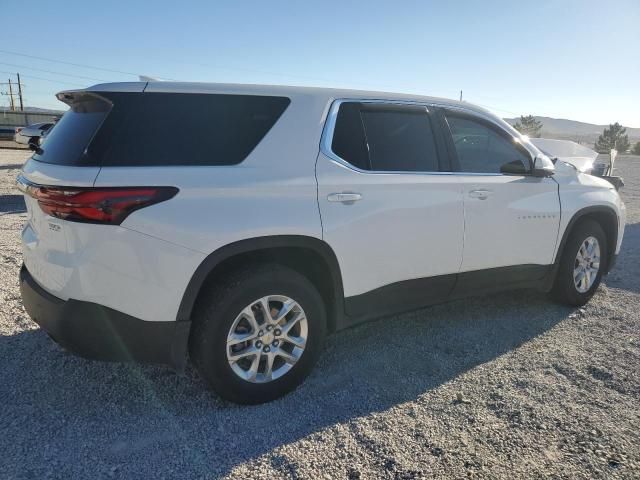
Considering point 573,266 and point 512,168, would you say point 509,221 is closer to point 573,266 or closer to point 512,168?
point 512,168

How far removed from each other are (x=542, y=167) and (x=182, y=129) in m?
2.82

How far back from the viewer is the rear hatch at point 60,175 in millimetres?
2365

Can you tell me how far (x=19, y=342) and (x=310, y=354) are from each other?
2.20 meters

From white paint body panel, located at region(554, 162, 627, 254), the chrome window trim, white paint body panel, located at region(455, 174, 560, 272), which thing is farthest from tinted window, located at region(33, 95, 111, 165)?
white paint body panel, located at region(554, 162, 627, 254)

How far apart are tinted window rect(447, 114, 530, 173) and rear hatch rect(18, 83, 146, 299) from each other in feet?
7.39

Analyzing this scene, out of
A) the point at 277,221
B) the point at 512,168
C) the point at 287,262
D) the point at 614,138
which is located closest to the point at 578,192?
the point at 512,168

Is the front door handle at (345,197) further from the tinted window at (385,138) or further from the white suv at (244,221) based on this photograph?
the tinted window at (385,138)

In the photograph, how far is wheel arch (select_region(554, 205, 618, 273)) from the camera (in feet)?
14.0

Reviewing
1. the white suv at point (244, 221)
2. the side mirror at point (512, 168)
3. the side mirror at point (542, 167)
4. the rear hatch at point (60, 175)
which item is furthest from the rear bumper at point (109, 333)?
the side mirror at point (542, 167)

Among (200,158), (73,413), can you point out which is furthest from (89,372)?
(200,158)

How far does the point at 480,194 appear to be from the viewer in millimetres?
3568

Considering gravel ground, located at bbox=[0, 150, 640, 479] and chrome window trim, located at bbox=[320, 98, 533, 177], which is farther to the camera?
chrome window trim, located at bbox=[320, 98, 533, 177]

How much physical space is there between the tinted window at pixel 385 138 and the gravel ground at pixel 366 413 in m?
1.39

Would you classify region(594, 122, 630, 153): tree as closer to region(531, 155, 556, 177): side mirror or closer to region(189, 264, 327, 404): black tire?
region(531, 155, 556, 177): side mirror
